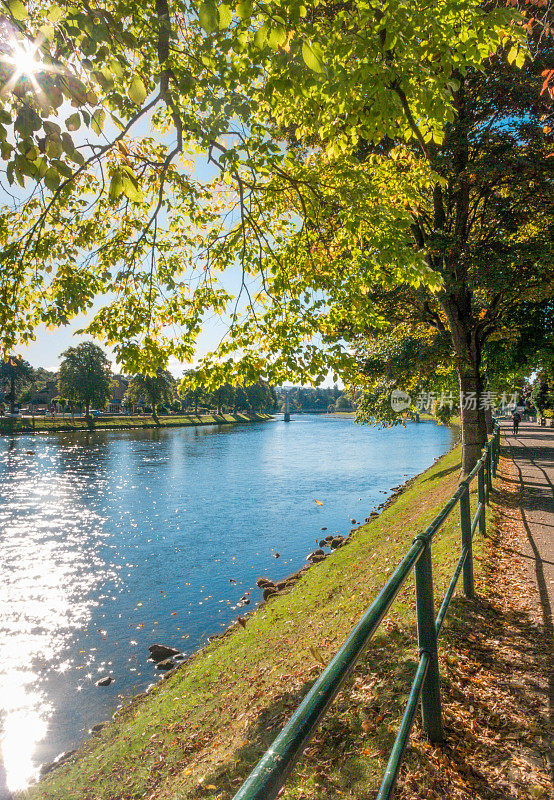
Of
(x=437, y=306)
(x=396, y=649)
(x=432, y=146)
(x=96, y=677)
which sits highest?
(x=432, y=146)

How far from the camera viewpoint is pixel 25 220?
8.22 metres

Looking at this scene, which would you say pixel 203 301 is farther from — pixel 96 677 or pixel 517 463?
pixel 517 463

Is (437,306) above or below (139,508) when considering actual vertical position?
above

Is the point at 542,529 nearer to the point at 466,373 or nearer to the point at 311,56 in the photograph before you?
the point at 466,373

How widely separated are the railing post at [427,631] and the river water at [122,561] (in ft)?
22.8

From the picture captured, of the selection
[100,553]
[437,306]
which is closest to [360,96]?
[437,306]

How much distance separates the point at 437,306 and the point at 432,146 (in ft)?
15.2

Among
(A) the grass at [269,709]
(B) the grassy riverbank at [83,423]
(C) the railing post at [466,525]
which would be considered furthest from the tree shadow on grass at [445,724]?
(B) the grassy riverbank at [83,423]

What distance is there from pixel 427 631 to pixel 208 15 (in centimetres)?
453

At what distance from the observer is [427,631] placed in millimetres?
3025

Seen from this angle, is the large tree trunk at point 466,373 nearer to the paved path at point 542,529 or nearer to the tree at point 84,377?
the paved path at point 542,529

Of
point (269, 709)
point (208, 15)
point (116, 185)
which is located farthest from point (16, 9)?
point (269, 709)

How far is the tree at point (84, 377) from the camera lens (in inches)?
3199

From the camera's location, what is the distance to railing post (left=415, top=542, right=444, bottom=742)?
9.64 feet
